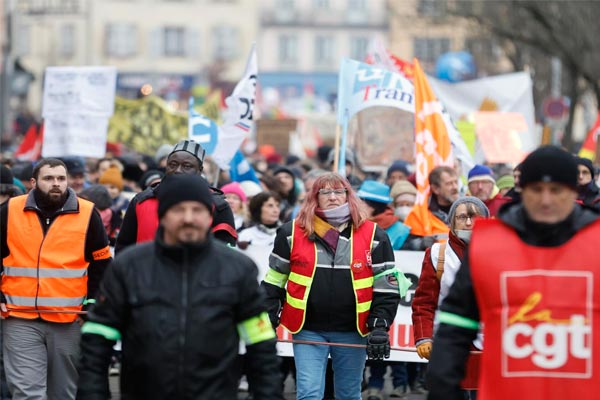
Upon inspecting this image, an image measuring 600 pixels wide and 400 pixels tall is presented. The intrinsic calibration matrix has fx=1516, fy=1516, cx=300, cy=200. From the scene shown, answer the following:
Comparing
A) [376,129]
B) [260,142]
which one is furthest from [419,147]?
[260,142]

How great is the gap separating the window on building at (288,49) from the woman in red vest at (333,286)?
251 feet

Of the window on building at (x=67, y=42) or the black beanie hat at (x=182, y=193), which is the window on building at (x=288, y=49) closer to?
the window on building at (x=67, y=42)

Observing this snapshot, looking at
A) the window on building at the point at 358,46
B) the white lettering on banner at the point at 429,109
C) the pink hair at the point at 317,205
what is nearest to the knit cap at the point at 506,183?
the white lettering on banner at the point at 429,109

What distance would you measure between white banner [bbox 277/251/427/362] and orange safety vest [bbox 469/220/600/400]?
5.14m

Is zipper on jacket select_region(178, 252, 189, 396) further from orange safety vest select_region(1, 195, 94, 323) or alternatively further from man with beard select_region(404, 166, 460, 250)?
man with beard select_region(404, 166, 460, 250)

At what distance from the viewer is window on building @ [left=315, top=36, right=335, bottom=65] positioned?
84.9 metres

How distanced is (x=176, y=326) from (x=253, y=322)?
325mm

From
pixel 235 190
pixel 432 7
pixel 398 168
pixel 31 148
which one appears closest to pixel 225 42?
pixel 432 7

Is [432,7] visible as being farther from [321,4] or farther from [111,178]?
[321,4]

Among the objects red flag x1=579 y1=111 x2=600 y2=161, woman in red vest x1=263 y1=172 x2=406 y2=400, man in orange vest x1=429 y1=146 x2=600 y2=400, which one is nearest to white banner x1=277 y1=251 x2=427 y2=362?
woman in red vest x1=263 y1=172 x2=406 y2=400

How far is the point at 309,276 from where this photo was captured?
834 cm

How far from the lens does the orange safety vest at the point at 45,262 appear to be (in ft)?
28.2

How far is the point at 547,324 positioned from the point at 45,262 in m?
3.95

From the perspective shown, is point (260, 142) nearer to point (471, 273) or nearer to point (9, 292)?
point (9, 292)
